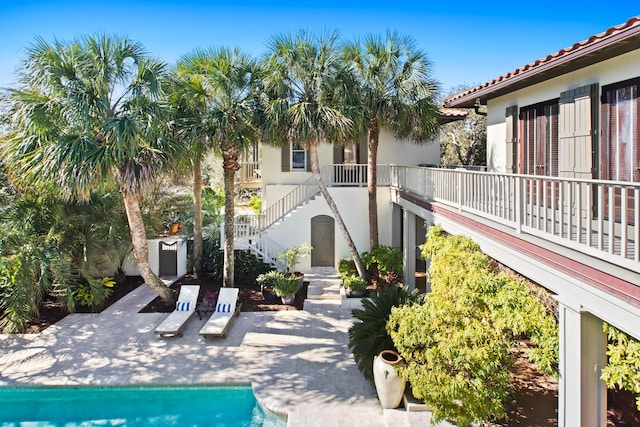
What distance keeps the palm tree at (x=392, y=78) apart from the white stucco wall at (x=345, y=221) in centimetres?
415

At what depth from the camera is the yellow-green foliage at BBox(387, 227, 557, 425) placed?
648cm

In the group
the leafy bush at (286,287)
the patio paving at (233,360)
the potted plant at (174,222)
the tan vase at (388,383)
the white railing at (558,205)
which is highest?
the white railing at (558,205)

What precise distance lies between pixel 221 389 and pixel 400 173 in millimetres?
10826

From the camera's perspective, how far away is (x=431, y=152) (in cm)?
2089

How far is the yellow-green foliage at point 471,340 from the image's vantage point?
6480 mm

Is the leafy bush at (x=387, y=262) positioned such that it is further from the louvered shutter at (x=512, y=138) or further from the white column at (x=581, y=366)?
the white column at (x=581, y=366)

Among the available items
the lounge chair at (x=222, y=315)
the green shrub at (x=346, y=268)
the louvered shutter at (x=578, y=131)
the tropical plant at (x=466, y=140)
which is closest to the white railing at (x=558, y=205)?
the louvered shutter at (x=578, y=131)

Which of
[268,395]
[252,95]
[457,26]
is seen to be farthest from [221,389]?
[457,26]

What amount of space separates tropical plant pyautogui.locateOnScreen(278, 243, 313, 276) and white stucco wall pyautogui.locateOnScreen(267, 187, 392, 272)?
2.39ft

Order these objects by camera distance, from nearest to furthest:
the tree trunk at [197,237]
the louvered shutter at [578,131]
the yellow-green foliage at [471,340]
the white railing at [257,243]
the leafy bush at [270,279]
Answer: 1. the yellow-green foliage at [471,340]
2. the louvered shutter at [578,131]
3. the leafy bush at [270,279]
4. the tree trunk at [197,237]
5. the white railing at [257,243]

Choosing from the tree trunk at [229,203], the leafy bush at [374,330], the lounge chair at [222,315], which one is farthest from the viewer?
the tree trunk at [229,203]

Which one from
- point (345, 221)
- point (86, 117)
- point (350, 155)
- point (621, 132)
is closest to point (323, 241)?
point (345, 221)

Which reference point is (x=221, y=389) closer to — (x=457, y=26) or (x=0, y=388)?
(x=0, y=388)

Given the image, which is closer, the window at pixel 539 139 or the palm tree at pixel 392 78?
the window at pixel 539 139
